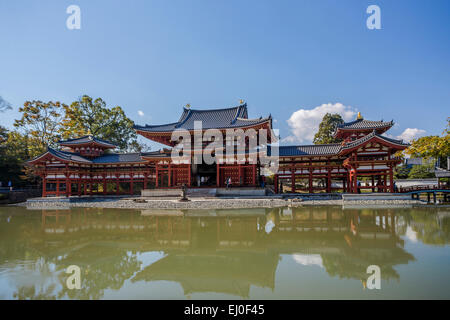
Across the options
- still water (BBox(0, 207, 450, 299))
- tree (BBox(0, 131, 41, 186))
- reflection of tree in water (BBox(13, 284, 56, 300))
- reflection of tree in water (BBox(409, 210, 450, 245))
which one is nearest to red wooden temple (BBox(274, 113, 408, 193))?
reflection of tree in water (BBox(409, 210, 450, 245))

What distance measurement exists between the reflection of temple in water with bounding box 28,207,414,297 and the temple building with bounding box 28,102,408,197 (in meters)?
10.2

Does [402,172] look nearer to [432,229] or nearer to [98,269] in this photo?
[432,229]

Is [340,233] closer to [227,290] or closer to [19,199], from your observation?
[227,290]

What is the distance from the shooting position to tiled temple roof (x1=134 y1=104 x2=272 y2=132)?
79.0 feet

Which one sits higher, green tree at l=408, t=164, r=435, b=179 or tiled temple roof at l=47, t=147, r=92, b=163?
tiled temple roof at l=47, t=147, r=92, b=163

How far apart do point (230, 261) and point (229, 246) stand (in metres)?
1.31

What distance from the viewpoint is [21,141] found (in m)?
30.0

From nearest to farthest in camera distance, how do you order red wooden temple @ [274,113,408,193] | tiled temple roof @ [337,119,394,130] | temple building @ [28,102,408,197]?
red wooden temple @ [274,113,408,193]
temple building @ [28,102,408,197]
tiled temple roof @ [337,119,394,130]

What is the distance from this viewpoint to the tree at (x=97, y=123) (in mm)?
33094

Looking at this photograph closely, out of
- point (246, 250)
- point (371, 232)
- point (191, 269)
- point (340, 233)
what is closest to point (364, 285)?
point (246, 250)

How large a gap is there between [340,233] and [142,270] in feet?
22.0

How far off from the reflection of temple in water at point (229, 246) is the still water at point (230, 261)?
29mm

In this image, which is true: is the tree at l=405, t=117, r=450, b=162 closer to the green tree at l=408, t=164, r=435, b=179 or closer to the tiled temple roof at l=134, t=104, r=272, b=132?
the tiled temple roof at l=134, t=104, r=272, b=132

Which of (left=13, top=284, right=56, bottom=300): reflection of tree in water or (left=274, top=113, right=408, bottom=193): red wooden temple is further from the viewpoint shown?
(left=274, top=113, right=408, bottom=193): red wooden temple
